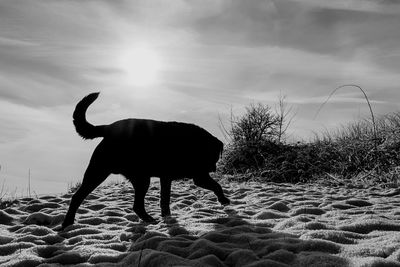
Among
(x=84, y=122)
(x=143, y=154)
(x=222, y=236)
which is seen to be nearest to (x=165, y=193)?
(x=143, y=154)

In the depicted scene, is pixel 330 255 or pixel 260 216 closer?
pixel 330 255

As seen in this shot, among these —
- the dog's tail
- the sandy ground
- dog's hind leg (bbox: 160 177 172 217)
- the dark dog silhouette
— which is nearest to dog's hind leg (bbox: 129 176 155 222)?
the dark dog silhouette

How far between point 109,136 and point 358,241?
2.75 meters

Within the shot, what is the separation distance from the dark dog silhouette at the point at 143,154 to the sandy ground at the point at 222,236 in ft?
1.24

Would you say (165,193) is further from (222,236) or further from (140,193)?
(222,236)

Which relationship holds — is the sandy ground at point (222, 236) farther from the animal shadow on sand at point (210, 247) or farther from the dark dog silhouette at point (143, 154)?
the dark dog silhouette at point (143, 154)

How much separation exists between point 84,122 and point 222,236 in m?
2.12

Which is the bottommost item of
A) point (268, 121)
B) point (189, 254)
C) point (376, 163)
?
point (189, 254)

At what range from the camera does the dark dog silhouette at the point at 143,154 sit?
4570 millimetres

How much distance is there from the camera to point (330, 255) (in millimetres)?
2836

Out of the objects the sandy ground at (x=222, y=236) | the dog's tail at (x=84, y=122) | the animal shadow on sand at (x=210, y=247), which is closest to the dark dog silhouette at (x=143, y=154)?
the dog's tail at (x=84, y=122)

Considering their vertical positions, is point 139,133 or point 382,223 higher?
point 139,133

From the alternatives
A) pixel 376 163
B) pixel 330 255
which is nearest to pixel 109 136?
pixel 330 255

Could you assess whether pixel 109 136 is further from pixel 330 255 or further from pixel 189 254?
pixel 330 255
